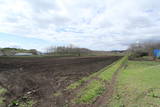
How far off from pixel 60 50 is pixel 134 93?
243 ft

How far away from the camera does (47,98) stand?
477 cm

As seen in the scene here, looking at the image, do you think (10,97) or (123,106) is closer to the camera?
(123,106)

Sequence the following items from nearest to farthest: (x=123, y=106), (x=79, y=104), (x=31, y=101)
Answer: (x=123, y=106) → (x=79, y=104) → (x=31, y=101)

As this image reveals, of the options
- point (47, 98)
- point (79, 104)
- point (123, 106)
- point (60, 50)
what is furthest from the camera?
point (60, 50)

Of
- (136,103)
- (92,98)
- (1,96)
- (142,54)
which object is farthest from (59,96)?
(142,54)

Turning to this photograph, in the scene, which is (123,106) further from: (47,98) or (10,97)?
(10,97)

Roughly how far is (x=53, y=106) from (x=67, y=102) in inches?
23.5

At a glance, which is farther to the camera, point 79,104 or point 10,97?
point 10,97

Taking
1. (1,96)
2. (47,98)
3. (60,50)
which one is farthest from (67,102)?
(60,50)

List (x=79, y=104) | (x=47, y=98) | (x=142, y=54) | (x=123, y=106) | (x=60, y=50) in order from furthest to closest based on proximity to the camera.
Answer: (x=60, y=50) → (x=142, y=54) → (x=47, y=98) → (x=79, y=104) → (x=123, y=106)

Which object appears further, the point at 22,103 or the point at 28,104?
the point at 22,103

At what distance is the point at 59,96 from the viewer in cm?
494

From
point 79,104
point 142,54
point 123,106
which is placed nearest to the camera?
point 123,106

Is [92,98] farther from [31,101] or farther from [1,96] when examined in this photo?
[1,96]
